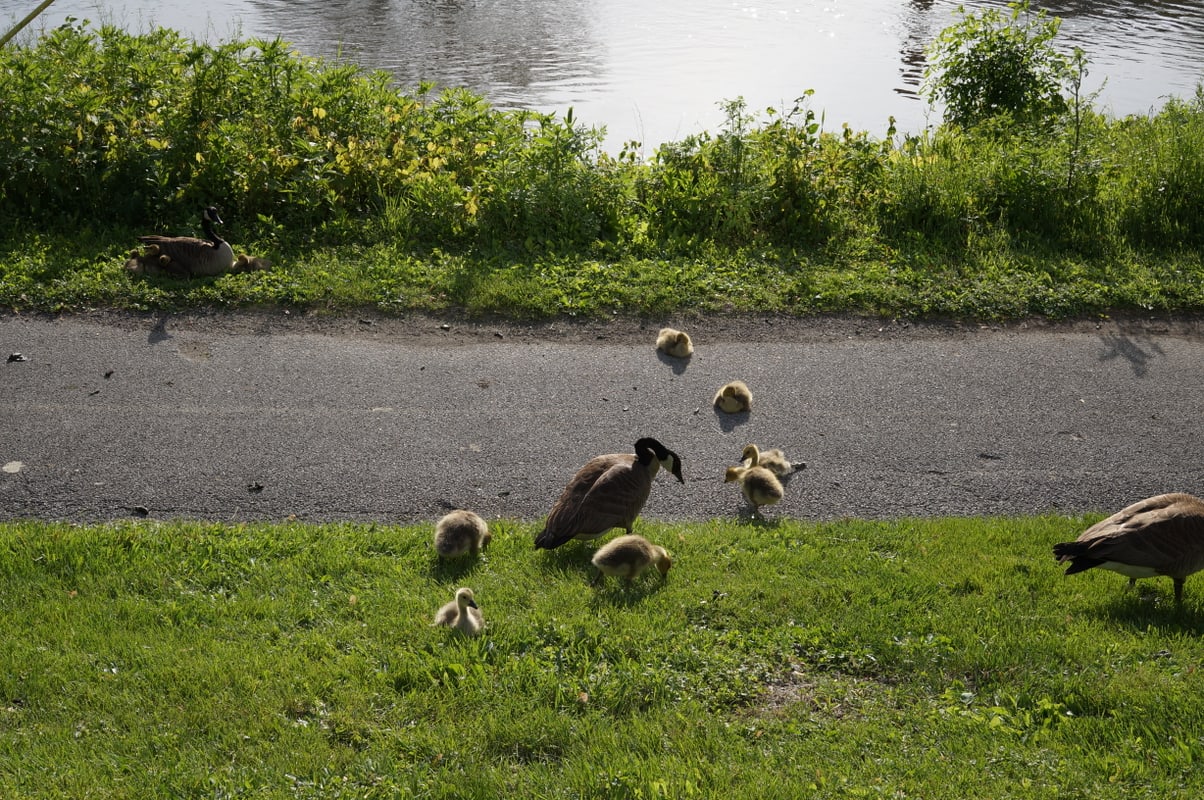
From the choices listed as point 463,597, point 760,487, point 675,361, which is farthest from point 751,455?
point 463,597

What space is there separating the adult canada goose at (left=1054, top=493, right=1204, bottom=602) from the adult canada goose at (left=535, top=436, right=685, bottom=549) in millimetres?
2613

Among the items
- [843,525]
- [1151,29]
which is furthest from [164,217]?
[1151,29]

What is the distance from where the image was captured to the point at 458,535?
21.4 ft

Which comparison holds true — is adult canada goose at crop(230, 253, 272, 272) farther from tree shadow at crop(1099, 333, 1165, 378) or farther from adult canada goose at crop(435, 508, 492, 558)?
tree shadow at crop(1099, 333, 1165, 378)

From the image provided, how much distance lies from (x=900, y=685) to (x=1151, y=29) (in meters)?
29.7

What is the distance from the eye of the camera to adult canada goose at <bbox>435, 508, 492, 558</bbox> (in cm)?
652

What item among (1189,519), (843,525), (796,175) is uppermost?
(796,175)

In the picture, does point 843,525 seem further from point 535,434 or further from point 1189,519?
point 535,434

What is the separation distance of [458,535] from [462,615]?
79 cm

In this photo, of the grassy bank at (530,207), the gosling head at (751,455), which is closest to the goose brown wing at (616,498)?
the gosling head at (751,455)

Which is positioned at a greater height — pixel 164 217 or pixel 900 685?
pixel 164 217

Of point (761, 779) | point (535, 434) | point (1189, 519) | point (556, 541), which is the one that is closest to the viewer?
point (761, 779)

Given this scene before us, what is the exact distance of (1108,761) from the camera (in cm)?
490

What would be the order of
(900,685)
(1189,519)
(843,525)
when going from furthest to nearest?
(843,525)
(1189,519)
(900,685)
